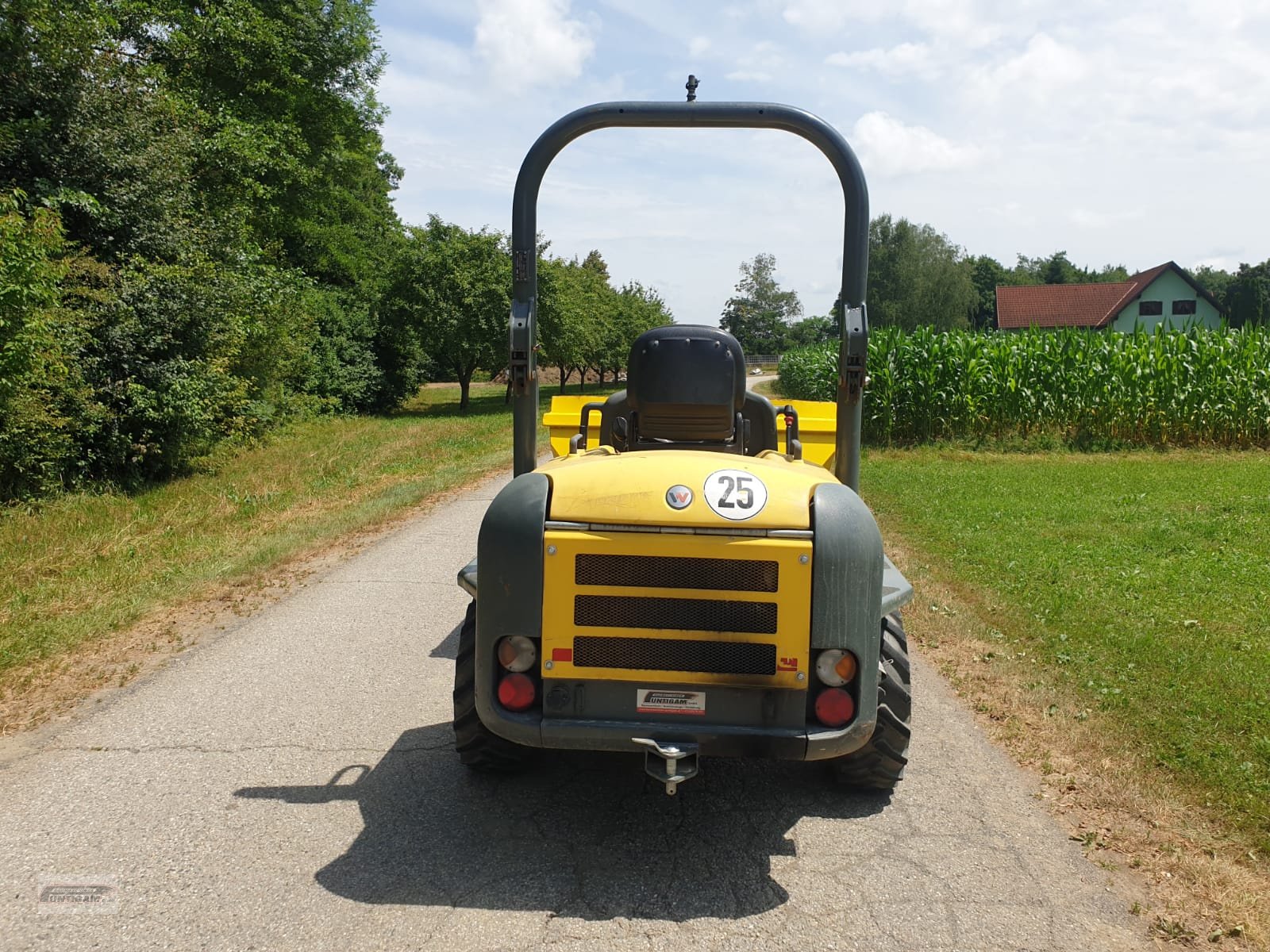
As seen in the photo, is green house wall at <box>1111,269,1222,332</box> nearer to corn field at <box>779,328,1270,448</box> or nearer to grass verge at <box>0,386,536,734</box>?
corn field at <box>779,328,1270,448</box>

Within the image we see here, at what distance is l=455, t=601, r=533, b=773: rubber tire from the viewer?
4008 millimetres

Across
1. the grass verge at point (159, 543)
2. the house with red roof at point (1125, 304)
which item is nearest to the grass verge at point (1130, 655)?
the grass verge at point (159, 543)

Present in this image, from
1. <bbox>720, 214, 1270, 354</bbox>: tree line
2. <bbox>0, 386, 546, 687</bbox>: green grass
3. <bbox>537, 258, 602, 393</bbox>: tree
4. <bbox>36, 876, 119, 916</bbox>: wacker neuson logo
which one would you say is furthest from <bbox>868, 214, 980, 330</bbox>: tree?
<bbox>36, 876, 119, 916</bbox>: wacker neuson logo

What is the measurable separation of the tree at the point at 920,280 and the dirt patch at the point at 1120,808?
74809 mm

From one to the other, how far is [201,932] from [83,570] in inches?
242

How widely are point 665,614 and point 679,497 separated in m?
0.41

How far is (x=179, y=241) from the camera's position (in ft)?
45.1

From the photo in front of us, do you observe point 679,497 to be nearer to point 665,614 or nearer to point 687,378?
point 665,614

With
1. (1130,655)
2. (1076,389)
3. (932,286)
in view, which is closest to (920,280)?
(932,286)

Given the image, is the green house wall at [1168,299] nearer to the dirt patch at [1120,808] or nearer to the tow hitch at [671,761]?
the dirt patch at [1120,808]

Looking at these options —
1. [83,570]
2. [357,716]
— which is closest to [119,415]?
[83,570]

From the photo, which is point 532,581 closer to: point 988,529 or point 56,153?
point 988,529

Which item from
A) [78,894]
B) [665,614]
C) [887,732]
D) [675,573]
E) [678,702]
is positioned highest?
[675,573]

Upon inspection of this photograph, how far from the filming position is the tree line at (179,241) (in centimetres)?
1131
